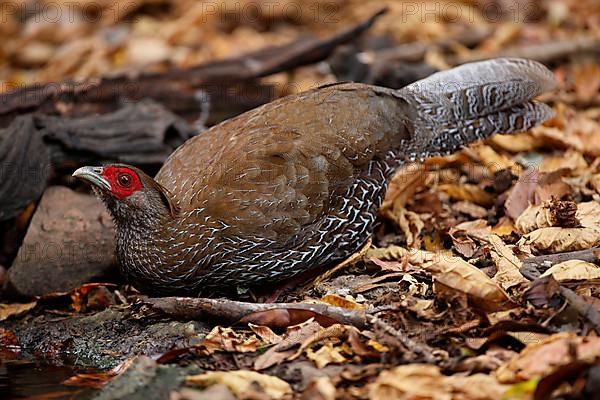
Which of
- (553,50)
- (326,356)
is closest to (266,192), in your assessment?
(326,356)

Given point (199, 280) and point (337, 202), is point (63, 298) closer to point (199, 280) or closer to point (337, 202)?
point (199, 280)

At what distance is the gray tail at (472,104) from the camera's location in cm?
576

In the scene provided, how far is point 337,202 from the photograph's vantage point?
5.19 meters

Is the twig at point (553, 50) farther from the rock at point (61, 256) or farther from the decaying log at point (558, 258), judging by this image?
the rock at point (61, 256)

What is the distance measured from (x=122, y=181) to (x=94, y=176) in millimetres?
155

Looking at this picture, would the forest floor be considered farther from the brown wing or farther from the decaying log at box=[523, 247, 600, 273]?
the brown wing

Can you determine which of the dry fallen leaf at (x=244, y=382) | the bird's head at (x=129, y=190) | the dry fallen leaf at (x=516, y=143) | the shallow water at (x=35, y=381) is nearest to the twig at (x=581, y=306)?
the dry fallen leaf at (x=244, y=382)

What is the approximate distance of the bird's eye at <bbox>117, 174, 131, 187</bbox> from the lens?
4914 mm

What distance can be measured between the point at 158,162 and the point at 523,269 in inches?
117

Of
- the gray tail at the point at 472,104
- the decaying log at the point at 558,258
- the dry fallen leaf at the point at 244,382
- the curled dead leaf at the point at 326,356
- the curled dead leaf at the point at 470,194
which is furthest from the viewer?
the curled dead leaf at the point at 470,194

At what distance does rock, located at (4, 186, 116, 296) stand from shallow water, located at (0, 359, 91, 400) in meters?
0.88

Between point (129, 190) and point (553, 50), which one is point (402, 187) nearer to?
point (129, 190)

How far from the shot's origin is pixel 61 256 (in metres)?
5.67

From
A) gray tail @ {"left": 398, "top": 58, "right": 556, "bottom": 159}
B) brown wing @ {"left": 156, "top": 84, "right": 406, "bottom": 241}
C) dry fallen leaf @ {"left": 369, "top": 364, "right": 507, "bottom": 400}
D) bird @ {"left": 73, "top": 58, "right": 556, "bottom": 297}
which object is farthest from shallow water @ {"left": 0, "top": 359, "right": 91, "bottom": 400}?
gray tail @ {"left": 398, "top": 58, "right": 556, "bottom": 159}
